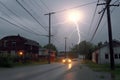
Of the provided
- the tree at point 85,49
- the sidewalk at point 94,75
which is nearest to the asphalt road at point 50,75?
the sidewalk at point 94,75

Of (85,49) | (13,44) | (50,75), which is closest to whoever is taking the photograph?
(50,75)

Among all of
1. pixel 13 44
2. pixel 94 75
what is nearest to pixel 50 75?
pixel 94 75

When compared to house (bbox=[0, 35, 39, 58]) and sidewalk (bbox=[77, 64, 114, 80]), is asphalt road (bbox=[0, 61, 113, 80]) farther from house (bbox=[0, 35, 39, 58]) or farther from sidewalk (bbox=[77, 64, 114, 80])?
house (bbox=[0, 35, 39, 58])

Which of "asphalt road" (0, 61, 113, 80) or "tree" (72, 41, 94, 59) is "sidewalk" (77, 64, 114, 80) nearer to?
"asphalt road" (0, 61, 113, 80)

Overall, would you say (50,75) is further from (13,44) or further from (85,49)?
(85,49)

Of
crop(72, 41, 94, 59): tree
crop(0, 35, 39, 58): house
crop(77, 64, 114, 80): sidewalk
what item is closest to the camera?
crop(77, 64, 114, 80): sidewalk

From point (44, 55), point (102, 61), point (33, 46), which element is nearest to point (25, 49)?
point (33, 46)

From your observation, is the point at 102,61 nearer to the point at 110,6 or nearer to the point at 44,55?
the point at 110,6

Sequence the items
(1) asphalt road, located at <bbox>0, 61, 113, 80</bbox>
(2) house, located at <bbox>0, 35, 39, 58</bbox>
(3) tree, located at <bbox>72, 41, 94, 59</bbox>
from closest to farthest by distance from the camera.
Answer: (1) asphalt road, located at <bbox>0, 61, 113, 80</bbox>
(2) house, located at <bbox>0, 35, 39, 58</bbox>
(3) tree, located at <bbox>72, 41, 94, 59</bbox>

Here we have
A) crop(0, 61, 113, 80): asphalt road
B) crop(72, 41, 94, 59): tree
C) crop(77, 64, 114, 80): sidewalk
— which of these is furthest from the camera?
crop(72, 41, 94, 59): tree

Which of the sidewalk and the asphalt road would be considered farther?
the sidewalk

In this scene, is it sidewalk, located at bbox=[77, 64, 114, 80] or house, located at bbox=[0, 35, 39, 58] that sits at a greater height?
house, located at bbox=[0, 35, 39, 58]

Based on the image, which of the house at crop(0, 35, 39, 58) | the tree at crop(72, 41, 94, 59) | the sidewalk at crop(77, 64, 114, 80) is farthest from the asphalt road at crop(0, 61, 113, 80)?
the tree at crop(72, 41, 94, 59)

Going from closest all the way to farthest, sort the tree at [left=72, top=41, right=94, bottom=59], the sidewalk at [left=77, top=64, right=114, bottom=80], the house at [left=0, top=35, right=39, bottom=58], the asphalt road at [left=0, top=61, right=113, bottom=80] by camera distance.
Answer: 1. the asphalt road at [left=0, top=61, right=113, bottom=80]
2. the sidewalk at [left=77, top=64, right=114, bottom=80]
3. the house at [left=0, top=35, right=39, bottom=58]
4. the tree at [left=72, top=41, right=94, bottom=59]
